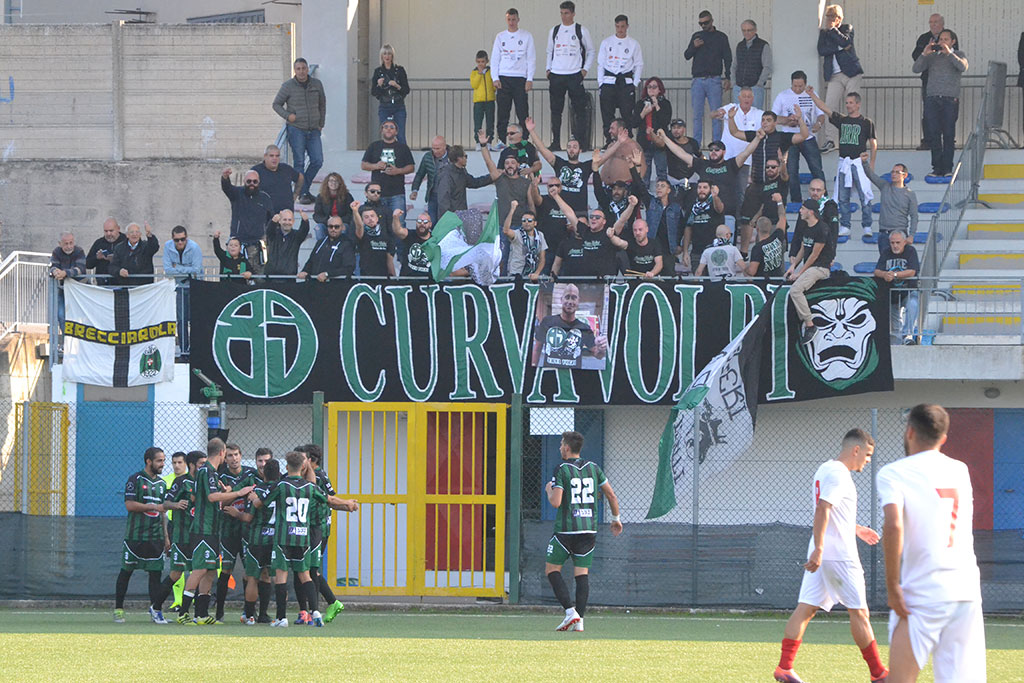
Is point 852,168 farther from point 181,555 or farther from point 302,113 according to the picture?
point 181,555

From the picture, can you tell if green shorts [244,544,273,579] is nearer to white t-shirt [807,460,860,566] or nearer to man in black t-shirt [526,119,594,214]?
white t-shirt [807,460,860,566]

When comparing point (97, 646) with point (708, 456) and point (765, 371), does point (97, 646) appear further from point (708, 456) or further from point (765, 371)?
point (765, 371)

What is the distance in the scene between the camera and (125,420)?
1919cm

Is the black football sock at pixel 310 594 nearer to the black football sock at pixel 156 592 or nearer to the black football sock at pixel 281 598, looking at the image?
the black football sock at pixel 281 598

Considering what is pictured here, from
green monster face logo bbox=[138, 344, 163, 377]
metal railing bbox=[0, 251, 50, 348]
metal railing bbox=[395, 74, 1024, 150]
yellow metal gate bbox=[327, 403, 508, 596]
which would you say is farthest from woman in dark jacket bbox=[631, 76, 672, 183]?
metal railing bbox=[0, 251, 50, 348]

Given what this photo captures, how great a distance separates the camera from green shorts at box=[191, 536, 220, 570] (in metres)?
14.6

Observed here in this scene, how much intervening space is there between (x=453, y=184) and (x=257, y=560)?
727 centimetres

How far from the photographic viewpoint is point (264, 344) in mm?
19047

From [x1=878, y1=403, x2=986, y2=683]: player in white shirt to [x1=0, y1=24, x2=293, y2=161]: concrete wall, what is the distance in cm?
2206

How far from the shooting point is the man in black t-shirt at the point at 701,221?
19.2m

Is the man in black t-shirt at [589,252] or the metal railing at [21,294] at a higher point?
the man in black t-shirt at [589,252]

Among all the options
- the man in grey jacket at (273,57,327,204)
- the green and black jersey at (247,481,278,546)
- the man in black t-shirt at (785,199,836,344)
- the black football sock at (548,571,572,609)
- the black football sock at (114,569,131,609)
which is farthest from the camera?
the man in grey jacket at (273,57,327,204)

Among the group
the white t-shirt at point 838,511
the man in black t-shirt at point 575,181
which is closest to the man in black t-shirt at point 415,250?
the man in black t-shirt at point 575,181

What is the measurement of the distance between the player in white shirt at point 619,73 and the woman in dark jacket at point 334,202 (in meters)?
4.52
